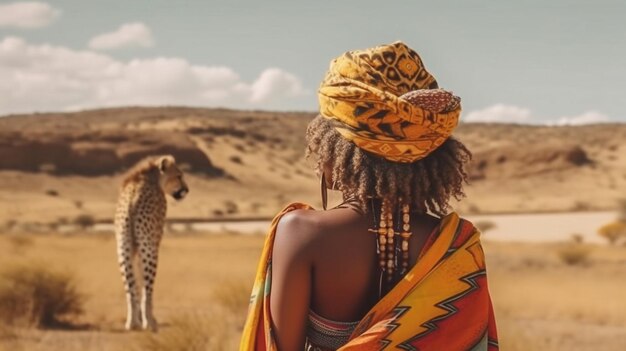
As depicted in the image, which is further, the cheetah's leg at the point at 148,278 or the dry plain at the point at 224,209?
the cheetah's leg at the point at 148,278

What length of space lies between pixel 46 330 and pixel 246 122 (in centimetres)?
8812

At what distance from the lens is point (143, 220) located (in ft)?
41.6

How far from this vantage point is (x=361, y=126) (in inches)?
105

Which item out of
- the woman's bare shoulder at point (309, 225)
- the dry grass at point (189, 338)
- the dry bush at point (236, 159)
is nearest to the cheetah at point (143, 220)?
the dry grass at point (189, 338)

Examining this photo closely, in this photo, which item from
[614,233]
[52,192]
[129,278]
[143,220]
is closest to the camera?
[129,278]

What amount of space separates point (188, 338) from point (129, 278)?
4049 millimetres

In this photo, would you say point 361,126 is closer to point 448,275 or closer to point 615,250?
point 448,275

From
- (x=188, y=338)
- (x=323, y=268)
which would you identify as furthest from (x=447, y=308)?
(x=188, y=338)

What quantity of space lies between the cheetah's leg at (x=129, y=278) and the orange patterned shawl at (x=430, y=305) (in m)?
9.62

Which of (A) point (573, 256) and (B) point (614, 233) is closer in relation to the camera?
(A) point (573, 256)

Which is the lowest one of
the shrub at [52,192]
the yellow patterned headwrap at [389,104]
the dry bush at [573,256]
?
the shrub at [52,192]

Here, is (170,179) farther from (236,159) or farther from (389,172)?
(236,159)

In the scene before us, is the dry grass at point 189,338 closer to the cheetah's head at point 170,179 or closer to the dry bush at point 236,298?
the dry bush at point 236,298

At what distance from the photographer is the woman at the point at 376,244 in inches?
103
